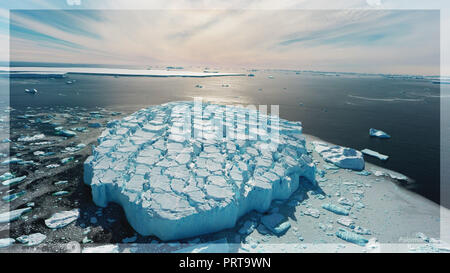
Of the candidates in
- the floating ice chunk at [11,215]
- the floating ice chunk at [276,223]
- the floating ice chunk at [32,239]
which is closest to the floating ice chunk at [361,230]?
the floating ice chunk at [276,223]

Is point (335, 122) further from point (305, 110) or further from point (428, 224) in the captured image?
point (428, 224)

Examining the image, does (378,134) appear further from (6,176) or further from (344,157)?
(6,176)

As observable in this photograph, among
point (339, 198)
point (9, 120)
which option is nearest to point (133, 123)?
point (339, 198)

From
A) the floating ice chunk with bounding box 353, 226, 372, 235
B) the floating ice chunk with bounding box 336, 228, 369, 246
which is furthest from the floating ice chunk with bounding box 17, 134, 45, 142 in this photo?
the floating ice chunk with bounding box 353, 226, 372, 235

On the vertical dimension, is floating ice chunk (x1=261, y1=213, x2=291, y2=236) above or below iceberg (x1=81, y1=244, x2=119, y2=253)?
above

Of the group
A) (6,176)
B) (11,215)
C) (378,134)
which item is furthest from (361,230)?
(6,176)

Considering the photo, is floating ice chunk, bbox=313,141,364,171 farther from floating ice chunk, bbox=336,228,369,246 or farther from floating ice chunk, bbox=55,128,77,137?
floating ice chunk, bbox=55,128,77,137
